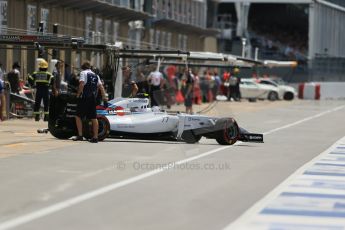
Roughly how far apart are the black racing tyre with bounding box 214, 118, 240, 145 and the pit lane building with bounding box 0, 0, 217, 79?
7422 millimetres

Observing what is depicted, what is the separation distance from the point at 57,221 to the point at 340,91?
5358 centimetres

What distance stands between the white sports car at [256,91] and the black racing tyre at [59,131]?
31063 millimetres

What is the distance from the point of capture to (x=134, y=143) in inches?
698

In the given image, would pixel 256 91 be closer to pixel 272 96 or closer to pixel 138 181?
pixel 272 96

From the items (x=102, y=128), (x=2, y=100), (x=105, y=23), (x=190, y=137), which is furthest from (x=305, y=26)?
(x=102, y=128)

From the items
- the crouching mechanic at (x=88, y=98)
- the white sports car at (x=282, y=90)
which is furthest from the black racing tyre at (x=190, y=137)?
the white sports car at (x=282, y=90)

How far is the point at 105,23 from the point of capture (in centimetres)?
4397

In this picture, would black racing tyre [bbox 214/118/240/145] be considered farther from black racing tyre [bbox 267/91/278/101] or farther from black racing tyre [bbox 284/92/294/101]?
black racing tyre [bbox 284/92/294/101]

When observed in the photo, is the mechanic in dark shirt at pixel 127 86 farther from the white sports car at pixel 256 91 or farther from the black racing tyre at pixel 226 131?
the white sports car at pixel 256 91

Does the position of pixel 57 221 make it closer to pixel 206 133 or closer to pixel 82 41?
pixel 206 133

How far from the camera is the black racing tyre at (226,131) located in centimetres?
1744

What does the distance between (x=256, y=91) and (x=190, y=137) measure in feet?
104

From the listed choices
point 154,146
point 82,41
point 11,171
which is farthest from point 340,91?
point 11,171

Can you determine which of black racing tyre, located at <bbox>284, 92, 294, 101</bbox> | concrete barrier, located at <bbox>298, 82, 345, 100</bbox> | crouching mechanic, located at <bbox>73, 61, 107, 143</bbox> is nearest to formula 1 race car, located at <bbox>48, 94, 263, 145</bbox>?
crouching mechanic, located at <bbox>73, 61, 107, 143</bbox>
